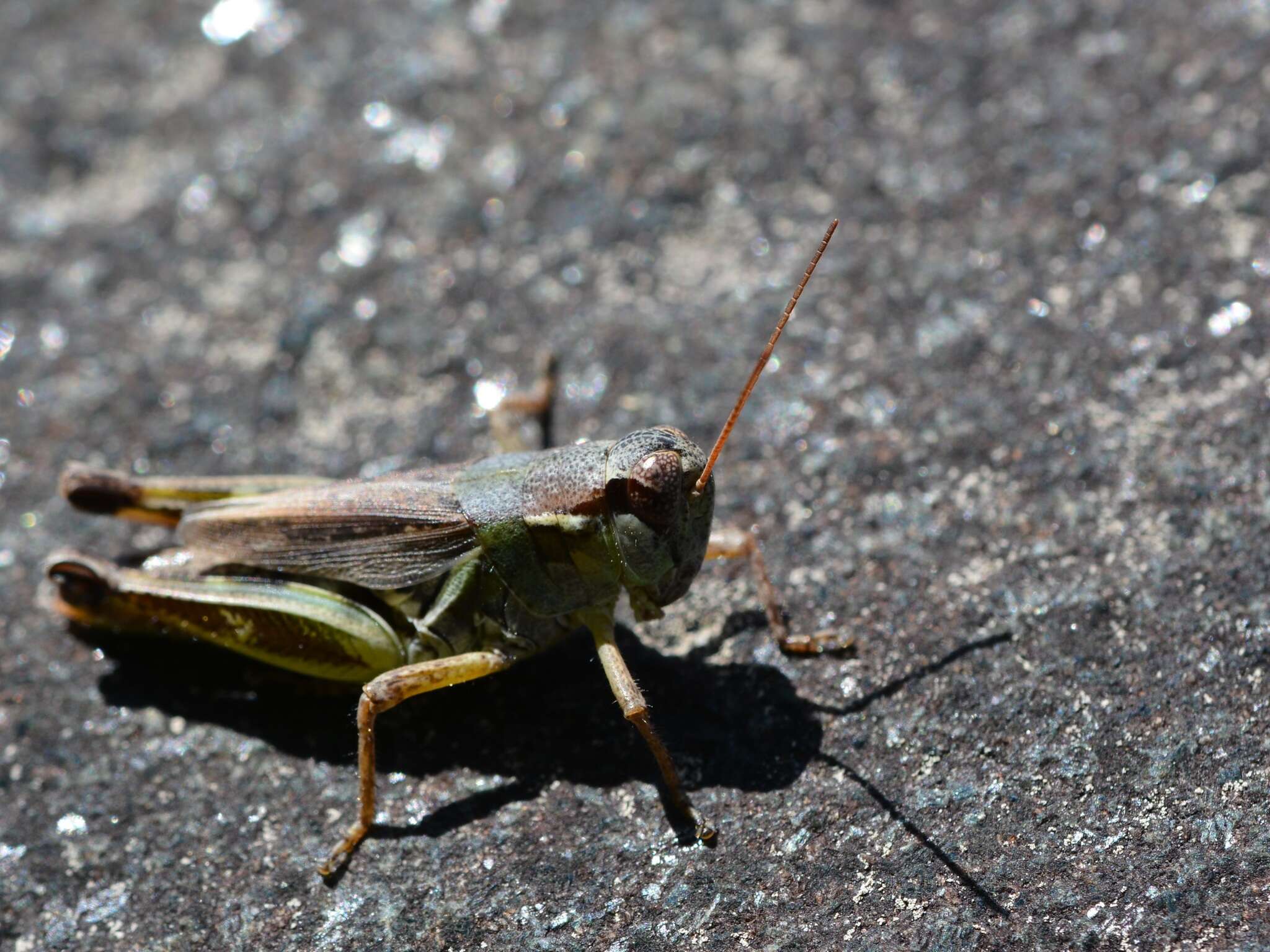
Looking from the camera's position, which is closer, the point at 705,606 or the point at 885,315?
the point at 705,606

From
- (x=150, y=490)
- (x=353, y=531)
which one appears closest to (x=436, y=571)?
(x=353, y=531)

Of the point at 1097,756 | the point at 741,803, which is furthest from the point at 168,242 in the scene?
the point at 1097,756

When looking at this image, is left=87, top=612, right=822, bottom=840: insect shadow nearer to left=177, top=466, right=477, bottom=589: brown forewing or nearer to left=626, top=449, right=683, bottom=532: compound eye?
left=177, top=466, right=477, bottom=589: brown forewing

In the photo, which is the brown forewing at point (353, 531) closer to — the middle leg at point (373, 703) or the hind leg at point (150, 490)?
the hind leg at point (150, 490)

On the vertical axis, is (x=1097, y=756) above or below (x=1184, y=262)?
below

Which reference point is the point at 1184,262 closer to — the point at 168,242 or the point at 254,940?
the point at 254,940

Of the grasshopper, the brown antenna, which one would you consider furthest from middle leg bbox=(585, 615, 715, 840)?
the brown antenna
